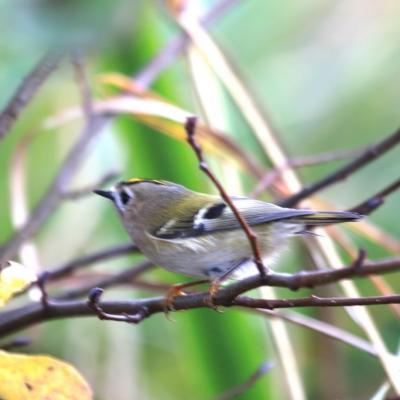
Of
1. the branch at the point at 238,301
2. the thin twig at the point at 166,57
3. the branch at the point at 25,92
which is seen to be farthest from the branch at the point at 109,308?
the thin twig at the point at 166,57

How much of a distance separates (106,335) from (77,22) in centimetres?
102

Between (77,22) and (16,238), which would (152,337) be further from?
(77,22)

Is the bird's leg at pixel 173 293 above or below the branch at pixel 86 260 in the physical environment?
below

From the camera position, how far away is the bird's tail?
0.94m

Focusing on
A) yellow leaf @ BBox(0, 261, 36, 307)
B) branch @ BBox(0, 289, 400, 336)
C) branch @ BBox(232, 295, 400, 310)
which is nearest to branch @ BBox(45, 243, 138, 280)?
branch @ BBox(0, 289, 400, 336)

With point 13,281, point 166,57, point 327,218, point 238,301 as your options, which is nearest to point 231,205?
point 238,301

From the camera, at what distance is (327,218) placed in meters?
1.01

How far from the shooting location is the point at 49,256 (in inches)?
70.2

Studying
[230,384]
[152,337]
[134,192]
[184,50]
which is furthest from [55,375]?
[152,337]

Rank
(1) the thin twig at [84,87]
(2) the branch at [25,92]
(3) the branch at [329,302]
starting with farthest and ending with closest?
(1) the thin twig at [84,87]
(2) the branch at [25,92]
(3) the branch at [329,302]

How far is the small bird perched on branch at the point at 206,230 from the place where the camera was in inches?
44.2

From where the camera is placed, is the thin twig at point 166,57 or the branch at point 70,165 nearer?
the branch at point 70,165

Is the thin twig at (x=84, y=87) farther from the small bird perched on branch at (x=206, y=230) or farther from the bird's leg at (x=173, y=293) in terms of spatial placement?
the bird's leg at (x=173, y=293)

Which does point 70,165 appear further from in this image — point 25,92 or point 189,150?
point 189,150
